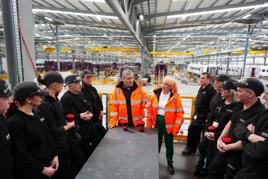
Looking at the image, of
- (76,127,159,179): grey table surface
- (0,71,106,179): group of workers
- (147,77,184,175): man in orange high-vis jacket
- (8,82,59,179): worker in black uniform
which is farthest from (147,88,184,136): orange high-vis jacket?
(8,82,59,179): worker in black uniform

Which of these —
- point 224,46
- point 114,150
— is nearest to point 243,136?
point 114,150

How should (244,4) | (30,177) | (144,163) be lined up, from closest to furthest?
(30,177)
(144,163)
(244,4)

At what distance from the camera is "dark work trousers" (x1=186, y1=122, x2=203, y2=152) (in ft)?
12.9

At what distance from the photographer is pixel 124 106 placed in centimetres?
296

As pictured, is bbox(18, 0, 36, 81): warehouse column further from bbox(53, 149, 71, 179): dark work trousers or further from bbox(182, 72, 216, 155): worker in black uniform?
bbox(182, 72, 216, 155): worker in black uniform

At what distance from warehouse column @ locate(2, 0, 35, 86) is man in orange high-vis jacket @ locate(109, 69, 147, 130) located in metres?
1.31

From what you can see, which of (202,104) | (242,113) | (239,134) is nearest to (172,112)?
(202,104)

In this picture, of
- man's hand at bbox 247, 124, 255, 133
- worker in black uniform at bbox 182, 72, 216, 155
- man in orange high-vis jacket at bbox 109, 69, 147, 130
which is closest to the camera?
man's hand at bbox 247, 124, 255, 133

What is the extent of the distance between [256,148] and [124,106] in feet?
6.13

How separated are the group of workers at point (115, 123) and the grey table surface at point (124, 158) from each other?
36 cm

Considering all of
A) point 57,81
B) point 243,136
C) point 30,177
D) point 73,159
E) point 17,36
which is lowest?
A: point 73,159

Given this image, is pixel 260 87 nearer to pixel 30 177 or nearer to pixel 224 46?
pixel 30 177

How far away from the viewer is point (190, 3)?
6.06 metres

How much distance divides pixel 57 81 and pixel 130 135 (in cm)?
124
